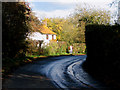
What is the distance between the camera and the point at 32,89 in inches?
269

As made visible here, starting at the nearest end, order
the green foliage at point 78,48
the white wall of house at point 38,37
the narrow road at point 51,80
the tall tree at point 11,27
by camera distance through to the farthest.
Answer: the narrow road at point 51,80
the tall tree at point 11,27
the white wall of house at point 38,37
the green foliage at point 78,48

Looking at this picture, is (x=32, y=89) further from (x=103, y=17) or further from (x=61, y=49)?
(x=103, y=17)

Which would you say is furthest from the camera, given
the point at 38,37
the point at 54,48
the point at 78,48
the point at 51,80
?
the point at 38,37

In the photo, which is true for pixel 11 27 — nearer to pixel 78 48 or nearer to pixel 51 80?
pixel 51 80

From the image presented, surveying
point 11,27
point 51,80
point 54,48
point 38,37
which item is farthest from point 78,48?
point 51,80

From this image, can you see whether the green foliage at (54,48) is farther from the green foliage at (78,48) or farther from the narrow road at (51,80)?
the narrow road at (51,80)

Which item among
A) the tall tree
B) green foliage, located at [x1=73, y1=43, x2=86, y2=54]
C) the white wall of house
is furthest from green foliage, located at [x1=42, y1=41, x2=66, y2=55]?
the tall tree

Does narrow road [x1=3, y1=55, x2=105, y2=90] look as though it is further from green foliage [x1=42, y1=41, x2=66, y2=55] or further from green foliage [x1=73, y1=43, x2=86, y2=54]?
green foliage [x1=73, y1=43, x2=86, y2=54]

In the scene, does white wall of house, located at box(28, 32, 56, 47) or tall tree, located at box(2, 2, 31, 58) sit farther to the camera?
white wall of house, located at box(28, 32, 56, 47)

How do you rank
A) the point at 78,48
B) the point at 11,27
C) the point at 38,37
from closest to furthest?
1. the point at 11,27
2. the point at 78,48
3. the point at 38,37

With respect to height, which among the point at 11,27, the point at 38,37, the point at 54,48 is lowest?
the point at 54,48

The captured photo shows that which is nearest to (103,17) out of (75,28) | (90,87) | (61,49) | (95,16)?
(95,16)

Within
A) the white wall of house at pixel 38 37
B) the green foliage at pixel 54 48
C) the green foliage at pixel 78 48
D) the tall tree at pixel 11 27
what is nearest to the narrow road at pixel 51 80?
the tall tree at pixel 11 27

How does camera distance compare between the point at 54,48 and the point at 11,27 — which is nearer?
the point at 11,27
